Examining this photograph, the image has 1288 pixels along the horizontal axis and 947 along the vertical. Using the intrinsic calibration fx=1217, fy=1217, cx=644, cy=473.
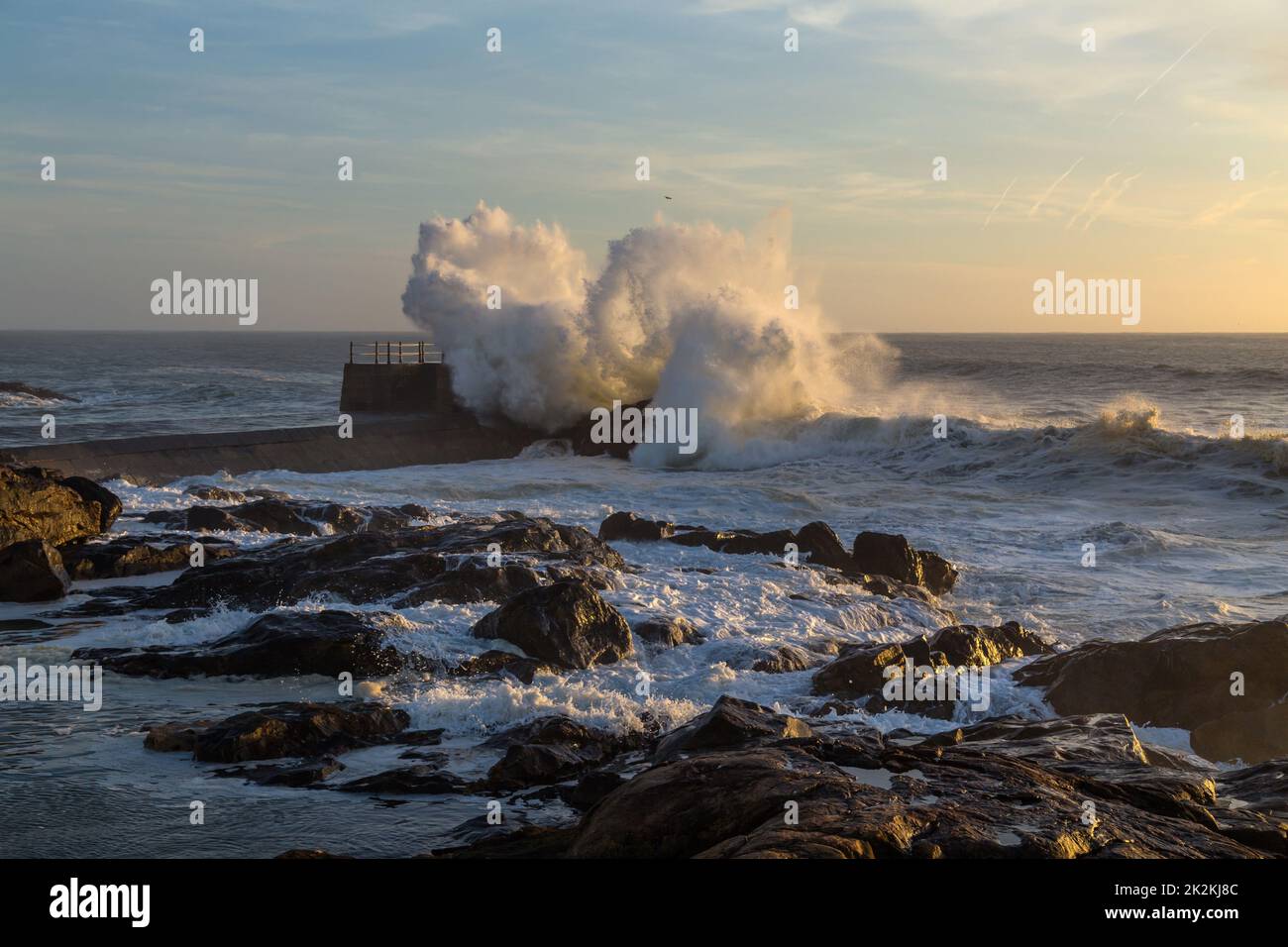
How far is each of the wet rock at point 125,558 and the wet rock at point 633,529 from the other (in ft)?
16.0

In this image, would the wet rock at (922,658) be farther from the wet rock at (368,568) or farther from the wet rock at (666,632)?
the wet rock at (368,568)

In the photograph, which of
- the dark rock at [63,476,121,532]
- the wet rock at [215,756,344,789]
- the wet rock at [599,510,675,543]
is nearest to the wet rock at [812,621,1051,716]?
the wet rock at [215,756,344,789]

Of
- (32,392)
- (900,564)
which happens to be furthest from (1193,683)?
(32,392)

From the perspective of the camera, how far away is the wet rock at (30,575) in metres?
12.8

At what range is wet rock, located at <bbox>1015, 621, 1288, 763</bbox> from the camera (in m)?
8.96

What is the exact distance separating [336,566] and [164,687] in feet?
11.6

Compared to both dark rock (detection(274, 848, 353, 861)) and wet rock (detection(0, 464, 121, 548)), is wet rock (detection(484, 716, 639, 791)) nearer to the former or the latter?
dark rock (detection(274, 848, 353, 861))

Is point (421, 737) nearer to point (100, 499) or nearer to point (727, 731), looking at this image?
point (727, 731)

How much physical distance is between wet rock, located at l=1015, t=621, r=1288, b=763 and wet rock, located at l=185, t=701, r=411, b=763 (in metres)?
5.31

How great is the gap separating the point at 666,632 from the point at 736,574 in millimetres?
3126

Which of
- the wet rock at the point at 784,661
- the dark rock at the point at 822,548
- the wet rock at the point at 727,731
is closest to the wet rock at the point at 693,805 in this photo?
the wet rock at the point at 727,731

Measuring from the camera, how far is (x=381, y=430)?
27.9 m
